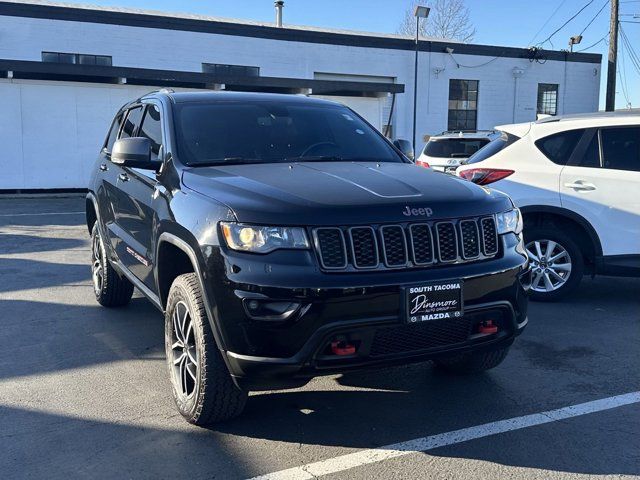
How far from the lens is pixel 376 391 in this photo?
4.17m

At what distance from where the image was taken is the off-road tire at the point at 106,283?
19.5 ft

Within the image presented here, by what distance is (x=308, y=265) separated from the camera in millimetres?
3070

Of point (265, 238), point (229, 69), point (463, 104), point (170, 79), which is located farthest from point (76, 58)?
point (265, 238)

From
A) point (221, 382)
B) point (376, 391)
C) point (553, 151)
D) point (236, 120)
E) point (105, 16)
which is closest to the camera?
point (221, 382)

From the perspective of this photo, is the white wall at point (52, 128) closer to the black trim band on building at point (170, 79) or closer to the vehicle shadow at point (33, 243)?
the black trim band on building at point (170, 79)

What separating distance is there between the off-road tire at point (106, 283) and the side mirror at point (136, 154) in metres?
1.82

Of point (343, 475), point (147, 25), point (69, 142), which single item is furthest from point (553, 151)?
point (147, 25)

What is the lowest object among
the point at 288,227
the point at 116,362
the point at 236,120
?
the point at 116,362

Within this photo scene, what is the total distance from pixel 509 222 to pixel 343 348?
4.26ft

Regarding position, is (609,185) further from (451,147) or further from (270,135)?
(451,147)

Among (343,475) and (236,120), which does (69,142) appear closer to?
(236,120)

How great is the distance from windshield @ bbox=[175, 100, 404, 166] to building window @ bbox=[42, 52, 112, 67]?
53.8ft

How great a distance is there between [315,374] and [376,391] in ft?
3.70

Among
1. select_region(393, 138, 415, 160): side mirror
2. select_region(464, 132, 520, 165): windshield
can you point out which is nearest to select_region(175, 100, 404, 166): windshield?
select_region(393, 138, 415, 160): side mirror
